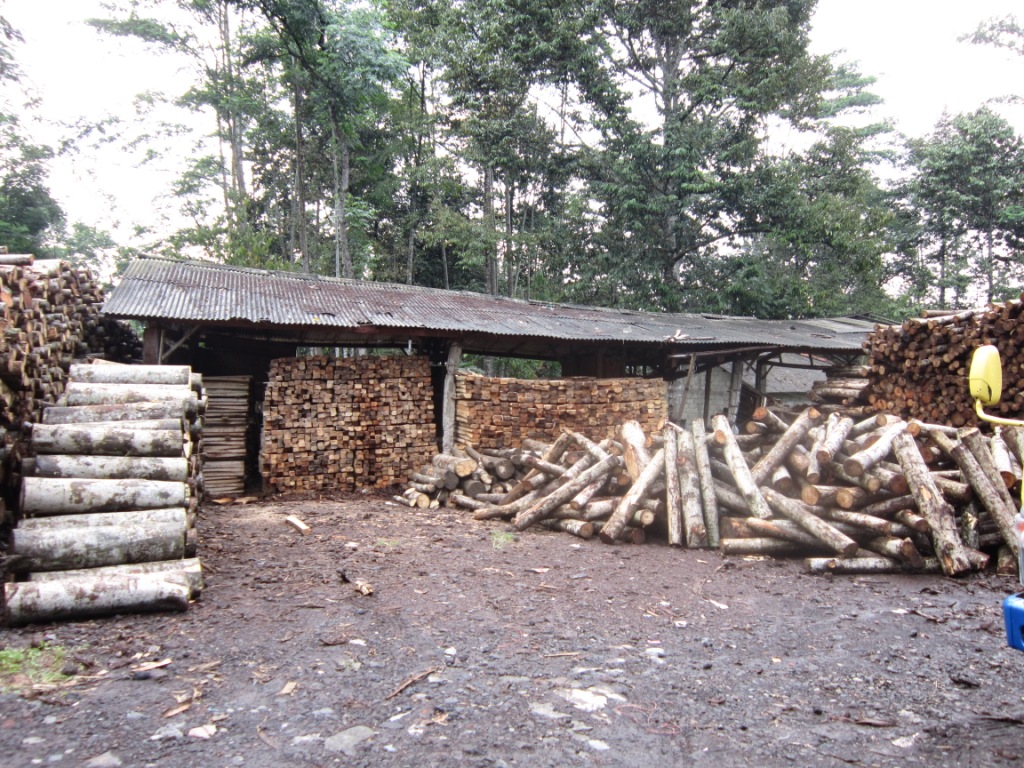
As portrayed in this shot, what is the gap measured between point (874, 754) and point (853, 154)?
78.3 feet

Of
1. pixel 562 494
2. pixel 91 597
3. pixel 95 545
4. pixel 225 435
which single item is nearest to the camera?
pixel 91 597

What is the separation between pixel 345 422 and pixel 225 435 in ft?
6.38

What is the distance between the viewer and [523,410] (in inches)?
450

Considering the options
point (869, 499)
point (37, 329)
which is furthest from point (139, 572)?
point (869, 499)

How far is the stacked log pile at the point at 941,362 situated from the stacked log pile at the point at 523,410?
15.2 ft

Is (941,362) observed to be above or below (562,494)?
above

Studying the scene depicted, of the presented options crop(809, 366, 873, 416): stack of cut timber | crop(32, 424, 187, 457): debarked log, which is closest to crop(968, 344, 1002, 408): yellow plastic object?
crop(32, 424, 187, 457): debarked log

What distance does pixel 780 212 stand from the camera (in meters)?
21.1

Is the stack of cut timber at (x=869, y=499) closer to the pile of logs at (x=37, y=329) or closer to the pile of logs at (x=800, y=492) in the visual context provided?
the pile of logs at (x=800, y=492)

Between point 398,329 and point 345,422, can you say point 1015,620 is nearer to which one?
point 398,329

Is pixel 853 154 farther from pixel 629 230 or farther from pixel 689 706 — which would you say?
pixel 689 706

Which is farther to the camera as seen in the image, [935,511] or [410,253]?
[410,253]

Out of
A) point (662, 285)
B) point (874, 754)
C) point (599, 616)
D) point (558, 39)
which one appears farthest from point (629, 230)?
point (874, 754)

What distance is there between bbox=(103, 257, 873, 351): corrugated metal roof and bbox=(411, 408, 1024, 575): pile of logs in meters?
3.75
